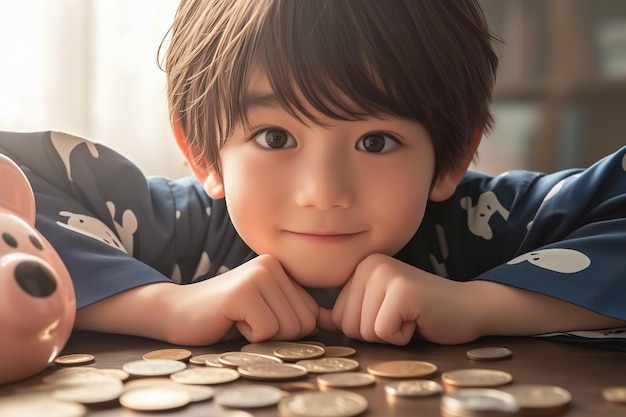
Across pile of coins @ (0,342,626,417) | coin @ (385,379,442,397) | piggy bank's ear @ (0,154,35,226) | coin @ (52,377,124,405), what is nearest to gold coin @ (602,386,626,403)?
pile of coins @ (0,342,626,417)

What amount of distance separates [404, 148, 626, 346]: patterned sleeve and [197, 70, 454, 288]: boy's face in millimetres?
128

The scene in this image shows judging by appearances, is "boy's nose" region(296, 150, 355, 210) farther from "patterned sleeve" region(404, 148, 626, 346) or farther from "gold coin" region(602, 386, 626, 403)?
"gold coin" region(602, 386, 626, 403)

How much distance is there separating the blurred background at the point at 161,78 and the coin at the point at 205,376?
44.4 inches

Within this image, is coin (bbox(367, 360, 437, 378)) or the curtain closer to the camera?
coin (bbox(367, 360, 437, 378))

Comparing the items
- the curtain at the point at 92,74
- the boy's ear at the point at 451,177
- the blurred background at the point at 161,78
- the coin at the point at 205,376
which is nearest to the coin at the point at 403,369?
the coin at the point at 205,376

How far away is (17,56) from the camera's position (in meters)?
1.91

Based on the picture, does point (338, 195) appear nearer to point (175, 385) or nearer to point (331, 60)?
point (331, 60)

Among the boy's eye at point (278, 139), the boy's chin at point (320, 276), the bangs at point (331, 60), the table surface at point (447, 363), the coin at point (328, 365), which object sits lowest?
the table surface at point (447, 363)

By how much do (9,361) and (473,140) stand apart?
1.90 feet

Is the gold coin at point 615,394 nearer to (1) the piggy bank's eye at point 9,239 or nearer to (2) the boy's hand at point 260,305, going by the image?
(2) the boy's hand at point 260,305

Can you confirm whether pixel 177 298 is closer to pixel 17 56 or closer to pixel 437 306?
pixel 437 306

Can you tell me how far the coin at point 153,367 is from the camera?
555 millimetres

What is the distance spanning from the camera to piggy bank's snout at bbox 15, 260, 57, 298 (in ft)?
1.65

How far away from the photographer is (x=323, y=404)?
0.47 m
